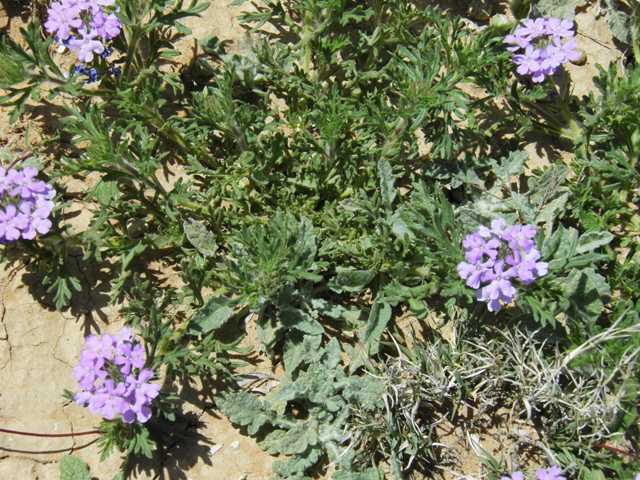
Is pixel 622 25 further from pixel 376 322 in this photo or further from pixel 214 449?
pixel 214 449

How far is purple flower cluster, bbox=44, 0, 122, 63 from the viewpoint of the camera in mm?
3799

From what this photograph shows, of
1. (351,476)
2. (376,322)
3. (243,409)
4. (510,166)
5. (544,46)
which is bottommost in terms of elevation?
(351,476)

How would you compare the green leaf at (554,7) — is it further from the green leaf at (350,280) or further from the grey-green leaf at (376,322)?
the grey-green leaf at (376,322)

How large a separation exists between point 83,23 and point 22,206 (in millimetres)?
1542

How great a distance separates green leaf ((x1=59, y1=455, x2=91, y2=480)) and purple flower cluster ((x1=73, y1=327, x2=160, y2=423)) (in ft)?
2.67

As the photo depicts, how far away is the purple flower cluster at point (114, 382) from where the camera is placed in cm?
326

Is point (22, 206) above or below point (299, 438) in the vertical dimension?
above

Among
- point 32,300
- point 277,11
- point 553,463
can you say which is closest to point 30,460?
point 32,300

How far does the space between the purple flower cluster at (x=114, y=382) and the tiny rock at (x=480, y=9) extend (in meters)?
4.66

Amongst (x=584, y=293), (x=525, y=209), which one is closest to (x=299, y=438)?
(x=584, y=293)

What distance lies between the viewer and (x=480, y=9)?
5230 millimetres

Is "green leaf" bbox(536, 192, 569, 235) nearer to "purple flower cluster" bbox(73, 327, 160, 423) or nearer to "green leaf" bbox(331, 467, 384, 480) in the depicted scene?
"green leaf" bbox(331, 467, 384, 480)

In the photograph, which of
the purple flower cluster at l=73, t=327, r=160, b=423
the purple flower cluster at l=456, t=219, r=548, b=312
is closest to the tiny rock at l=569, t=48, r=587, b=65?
the purple flower cluster at l=456, t=219, r=548, b=312

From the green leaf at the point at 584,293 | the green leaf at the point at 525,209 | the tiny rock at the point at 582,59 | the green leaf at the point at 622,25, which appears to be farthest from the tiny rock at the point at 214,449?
the green leaf at the point at 622,25
